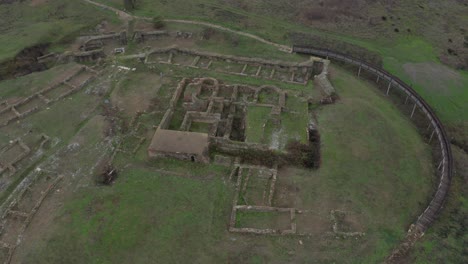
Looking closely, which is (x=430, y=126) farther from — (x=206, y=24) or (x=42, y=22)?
(x=42, y=22)

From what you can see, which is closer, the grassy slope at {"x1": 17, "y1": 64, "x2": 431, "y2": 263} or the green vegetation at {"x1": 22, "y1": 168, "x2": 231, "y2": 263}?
the green vegetation at {"x1": 22, "y1": 168, "x2": 231, "y2": 263}

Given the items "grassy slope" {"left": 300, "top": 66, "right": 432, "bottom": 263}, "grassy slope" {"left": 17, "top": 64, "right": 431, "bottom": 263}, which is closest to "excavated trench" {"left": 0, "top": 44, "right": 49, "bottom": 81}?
"grassy slope" {"left": 17, "top": 64, "right": 431, "bottom": 263}

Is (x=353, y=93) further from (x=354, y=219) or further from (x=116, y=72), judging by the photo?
(x=116, y=72)

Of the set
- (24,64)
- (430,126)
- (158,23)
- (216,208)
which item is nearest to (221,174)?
(216,208)

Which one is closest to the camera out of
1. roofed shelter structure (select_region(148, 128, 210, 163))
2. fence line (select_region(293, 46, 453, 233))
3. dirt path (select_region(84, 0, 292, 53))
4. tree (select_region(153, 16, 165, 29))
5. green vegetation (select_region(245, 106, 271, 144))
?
fence line (select_region(293, 46, 453, 233))

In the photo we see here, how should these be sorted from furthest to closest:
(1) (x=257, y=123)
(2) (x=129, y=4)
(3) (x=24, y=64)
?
(2) (x=129, y=4), (3) (x=24, y=64), (1) (x=257, y=123)

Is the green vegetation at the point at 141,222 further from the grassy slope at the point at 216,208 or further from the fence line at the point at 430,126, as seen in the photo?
the fence line at the point at 430,126

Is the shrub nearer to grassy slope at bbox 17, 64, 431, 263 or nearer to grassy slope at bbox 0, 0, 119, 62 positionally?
grassy slope at bbox 0, 0, 119, 62

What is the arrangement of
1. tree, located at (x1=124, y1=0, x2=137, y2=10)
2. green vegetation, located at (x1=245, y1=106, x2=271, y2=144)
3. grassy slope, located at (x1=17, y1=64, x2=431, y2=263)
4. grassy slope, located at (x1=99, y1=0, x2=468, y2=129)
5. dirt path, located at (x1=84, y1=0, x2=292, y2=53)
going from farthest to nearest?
1. tree, located at (x1=124, y1=0, x2=137, y2=10)
2. dirt path, located at (x1=84, y1=0, x2=292, y2=53)
3. grassy slope, located at (x1=99, y1=0, x2=468, y2=129)
4. green vegetation, located at (x1=245, y1=106, x2=271, y2=144)
5. grassy slope, located at (x1=17, y1=64, x2=431, y2=263)

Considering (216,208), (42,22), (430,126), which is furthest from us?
(42,22)
